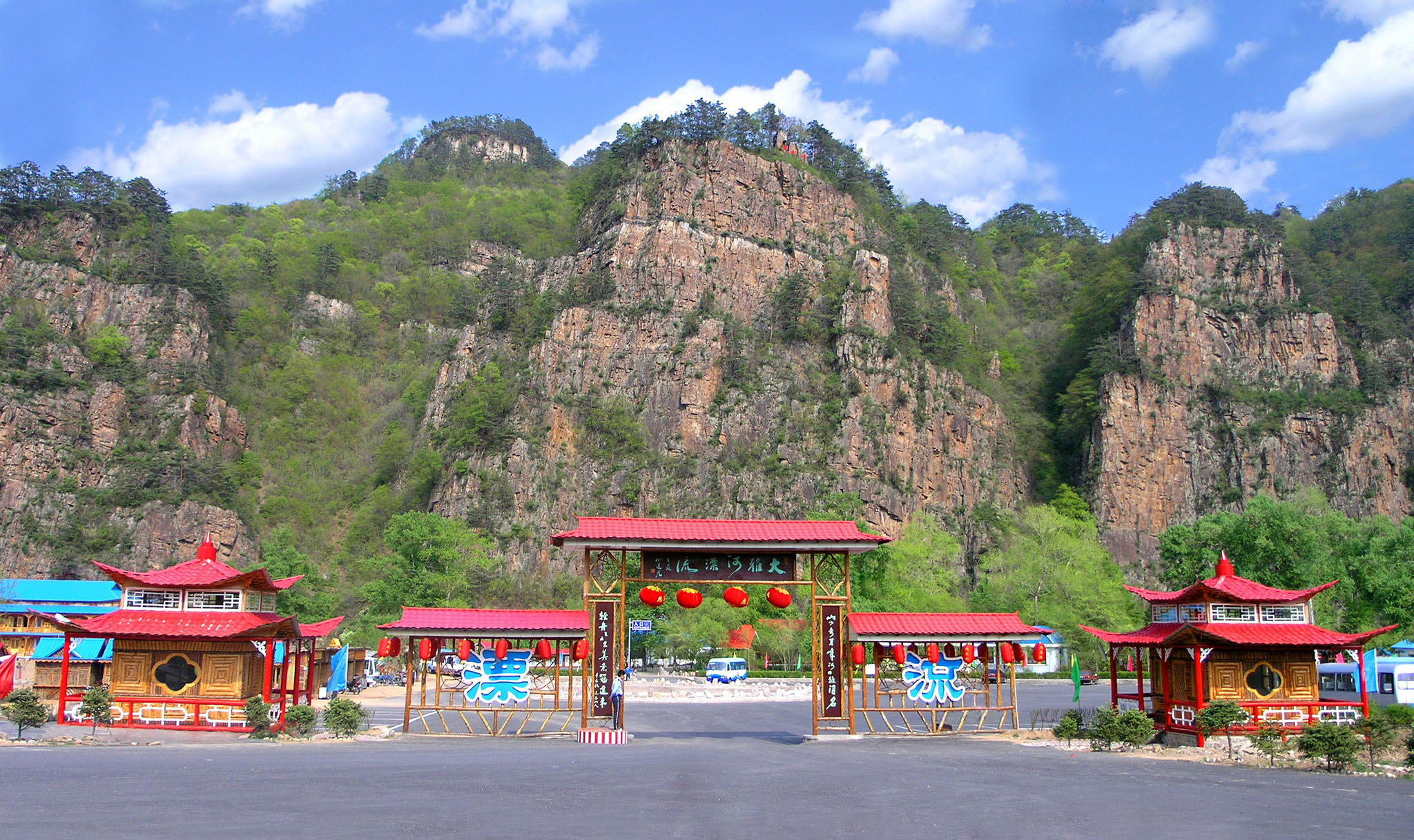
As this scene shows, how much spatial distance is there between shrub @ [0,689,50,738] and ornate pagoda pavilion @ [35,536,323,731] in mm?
1984

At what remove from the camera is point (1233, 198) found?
10138 centimetres

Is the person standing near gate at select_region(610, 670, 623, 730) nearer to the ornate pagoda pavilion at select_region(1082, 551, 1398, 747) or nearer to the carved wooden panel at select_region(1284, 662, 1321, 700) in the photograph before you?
the ornate pagoda pavilion at select_region(1082, 551, 1398, 747)

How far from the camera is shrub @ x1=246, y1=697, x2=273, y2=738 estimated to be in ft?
91.7

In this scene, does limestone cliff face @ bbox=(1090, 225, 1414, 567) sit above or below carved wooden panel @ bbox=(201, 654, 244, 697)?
above

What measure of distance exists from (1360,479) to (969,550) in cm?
3547

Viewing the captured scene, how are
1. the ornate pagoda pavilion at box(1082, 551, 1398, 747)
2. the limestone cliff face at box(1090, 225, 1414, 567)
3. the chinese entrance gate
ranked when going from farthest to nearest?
1. the limestone cliff face at box(1090, 225, 1414, 567)
2. the chinese entrance gate
3. the ornate pagoda pavilion at box(1082, 551, 1398, 747)

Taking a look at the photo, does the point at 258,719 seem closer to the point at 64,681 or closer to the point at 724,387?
the point at 64,681

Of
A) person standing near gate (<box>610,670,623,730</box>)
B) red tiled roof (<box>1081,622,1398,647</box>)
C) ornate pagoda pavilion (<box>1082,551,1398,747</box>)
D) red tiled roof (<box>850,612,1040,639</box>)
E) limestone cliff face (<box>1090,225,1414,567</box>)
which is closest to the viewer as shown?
red tiled roof (<box>1081,622,1398,647</box>)

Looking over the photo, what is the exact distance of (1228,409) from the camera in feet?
303

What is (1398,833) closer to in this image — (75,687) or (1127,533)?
(75,687)

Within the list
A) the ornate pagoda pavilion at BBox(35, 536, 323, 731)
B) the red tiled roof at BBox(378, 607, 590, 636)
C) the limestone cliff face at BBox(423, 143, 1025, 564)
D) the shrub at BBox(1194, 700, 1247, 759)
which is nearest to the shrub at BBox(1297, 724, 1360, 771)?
the shrub at BBox(1194, 700, 1247, 759)

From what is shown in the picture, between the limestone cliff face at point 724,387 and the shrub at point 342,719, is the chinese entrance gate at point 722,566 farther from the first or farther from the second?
the limestone cliff face at point 724,387

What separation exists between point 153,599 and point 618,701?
14.1 meters

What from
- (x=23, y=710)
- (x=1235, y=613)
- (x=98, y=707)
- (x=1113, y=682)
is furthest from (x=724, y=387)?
(x=23, y=710)
